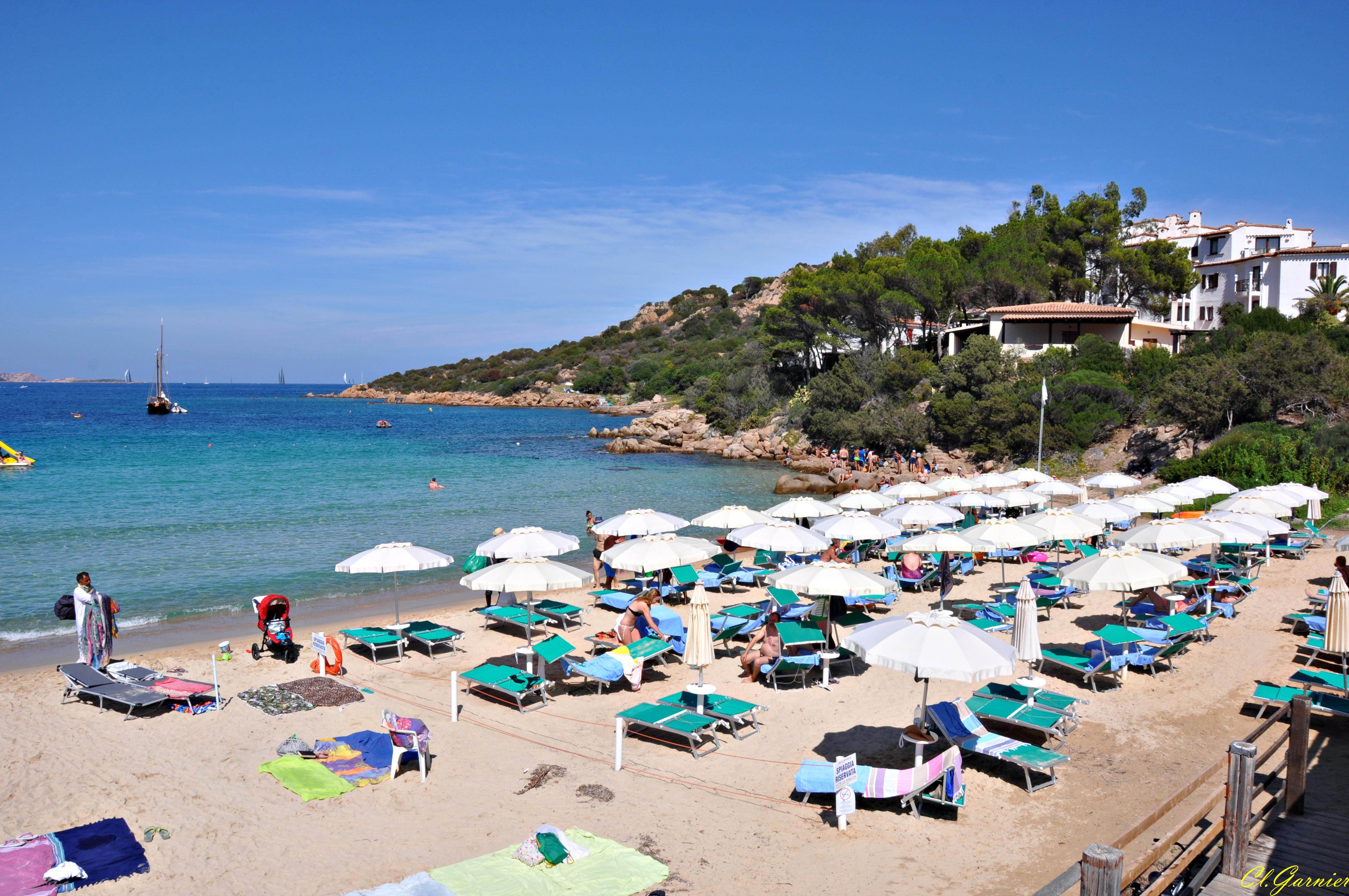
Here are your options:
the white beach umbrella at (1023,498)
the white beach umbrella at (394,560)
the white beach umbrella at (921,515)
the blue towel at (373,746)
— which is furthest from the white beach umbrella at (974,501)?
the blue towel at (373,746)

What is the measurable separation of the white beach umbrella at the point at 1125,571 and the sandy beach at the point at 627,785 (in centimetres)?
124

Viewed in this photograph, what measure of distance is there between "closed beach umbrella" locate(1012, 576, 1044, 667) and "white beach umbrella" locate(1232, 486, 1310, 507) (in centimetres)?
945

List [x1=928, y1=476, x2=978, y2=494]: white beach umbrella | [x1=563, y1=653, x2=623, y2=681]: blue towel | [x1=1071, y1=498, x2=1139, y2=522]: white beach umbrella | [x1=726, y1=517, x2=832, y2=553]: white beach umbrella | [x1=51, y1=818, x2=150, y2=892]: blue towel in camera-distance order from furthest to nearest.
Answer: [x1=928, y1=476, x2=978, y2=494]: white beach umbrella → [x1=1071, y1=498, x2=1139, y2=522]: white beach umbrella → [x1=726, y1=517, x2=832, y2=553]: white beach umbrella → [x1=563, y1=653, x2=623, y2=681]: blue towel → [x1=51, y1=818, x2=150, y2=892]: blue towel

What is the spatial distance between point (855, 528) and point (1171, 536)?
16.0ft

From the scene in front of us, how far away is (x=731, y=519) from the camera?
15703 mm

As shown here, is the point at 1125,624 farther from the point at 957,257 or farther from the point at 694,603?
the point at 957,257

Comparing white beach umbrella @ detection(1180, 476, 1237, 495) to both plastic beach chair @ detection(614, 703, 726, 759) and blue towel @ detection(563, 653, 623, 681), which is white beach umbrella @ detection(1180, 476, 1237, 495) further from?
blue towel @ detection(563, 653, 623, 681)

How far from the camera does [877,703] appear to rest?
10.2m

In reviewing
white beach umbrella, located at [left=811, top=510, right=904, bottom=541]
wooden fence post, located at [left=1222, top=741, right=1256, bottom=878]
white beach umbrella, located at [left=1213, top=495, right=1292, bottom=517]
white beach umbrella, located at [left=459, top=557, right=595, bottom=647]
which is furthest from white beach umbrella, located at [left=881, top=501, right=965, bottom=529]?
wooden fence post, located at [left=1222, top=741, right=1256, bottom=878]

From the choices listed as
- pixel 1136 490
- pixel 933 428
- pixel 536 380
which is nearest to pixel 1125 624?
pixel 1136 490

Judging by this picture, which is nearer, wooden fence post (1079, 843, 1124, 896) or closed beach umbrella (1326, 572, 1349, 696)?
wooden fence post (1079, 843, 1124, 896)

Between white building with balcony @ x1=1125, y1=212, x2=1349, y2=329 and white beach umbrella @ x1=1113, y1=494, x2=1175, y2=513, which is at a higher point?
white building with balcony @ x1=1125, y1=212, x2=1349, y2=329

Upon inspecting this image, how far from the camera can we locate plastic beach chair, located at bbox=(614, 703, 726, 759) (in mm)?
8672

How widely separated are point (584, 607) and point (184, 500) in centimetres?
2294
